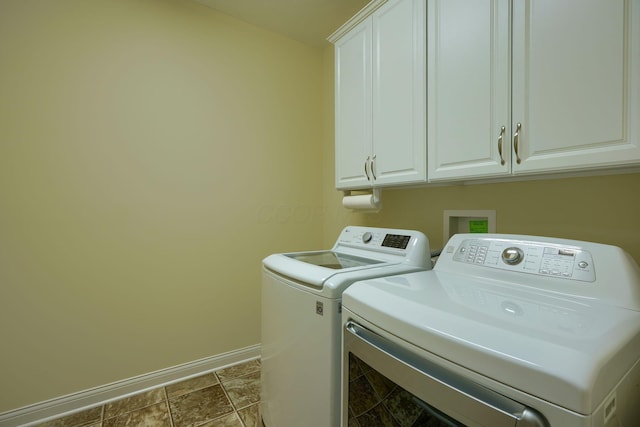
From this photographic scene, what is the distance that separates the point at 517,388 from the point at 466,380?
10 cm

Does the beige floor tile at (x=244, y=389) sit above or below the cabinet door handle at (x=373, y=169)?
below

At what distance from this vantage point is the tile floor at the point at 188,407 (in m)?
1.61

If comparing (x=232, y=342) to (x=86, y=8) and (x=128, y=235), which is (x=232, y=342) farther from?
(x=86, y=8)

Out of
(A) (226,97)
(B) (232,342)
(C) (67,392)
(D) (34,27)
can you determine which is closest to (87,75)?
(D) (34,27)

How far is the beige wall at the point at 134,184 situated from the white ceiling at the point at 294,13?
0.33ft

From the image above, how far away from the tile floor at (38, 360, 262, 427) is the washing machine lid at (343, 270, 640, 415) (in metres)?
1.33

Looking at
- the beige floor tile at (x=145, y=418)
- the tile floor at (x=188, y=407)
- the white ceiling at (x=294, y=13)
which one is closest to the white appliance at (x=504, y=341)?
the tile floor at (x=188, y=407)

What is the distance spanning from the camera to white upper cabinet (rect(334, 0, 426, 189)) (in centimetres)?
135

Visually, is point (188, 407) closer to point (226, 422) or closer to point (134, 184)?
point (226, 422)

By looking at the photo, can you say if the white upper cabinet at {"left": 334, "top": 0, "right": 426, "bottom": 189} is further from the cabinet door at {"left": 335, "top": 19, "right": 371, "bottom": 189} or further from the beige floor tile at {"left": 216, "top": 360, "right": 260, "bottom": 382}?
the beige floor tile at {"left": 216, "top": 360, "right": 260, "bottom": 382}

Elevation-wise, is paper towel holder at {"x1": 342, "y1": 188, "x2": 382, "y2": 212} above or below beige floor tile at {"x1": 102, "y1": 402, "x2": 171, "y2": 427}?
above

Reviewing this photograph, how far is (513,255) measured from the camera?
39.1 inches

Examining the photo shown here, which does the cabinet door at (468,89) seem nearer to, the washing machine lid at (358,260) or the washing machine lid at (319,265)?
the washing machine lid at (358,260)

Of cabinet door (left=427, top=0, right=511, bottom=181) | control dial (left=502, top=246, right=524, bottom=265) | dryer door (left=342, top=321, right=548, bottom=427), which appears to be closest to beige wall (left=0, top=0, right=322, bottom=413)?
cabinet door (left=427, top=0, right=511, bottom=181)
